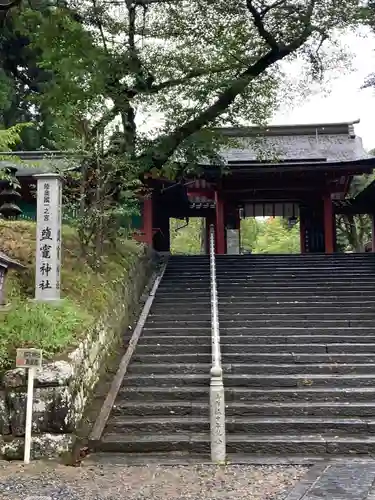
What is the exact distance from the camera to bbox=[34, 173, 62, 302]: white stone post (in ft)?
23.6

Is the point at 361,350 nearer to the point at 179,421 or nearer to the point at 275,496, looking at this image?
the point at 179,421

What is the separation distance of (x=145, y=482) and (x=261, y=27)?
30.8 ft

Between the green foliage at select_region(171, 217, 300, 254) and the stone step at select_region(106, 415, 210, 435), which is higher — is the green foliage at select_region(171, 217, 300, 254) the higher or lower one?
the higher one

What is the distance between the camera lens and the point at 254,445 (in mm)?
6195

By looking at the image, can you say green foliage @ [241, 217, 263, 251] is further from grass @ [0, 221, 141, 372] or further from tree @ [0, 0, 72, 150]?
grass @ [0, 221, 141, 372]

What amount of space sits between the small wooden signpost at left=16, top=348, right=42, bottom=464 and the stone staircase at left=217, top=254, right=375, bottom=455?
2293 mm

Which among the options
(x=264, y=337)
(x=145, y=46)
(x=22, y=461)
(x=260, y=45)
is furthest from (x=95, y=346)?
(x=260, y=45)

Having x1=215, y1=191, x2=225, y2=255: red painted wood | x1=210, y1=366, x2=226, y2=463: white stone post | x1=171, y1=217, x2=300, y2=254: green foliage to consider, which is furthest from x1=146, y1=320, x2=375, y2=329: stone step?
x1=171, y1=217, x2=300, y2=254: green foliage

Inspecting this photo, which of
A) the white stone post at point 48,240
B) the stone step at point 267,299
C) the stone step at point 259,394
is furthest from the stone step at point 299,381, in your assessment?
the stone step at point 267,299

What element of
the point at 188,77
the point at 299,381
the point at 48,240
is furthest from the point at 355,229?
the point at 48,240

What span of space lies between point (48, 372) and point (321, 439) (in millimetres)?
3323

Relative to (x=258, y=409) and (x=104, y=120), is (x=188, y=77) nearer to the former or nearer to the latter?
(x=104, y=120)

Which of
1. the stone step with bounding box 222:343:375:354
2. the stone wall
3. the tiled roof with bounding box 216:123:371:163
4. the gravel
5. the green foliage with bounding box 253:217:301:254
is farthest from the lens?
the green foliage with bounding box 253:217:301:254

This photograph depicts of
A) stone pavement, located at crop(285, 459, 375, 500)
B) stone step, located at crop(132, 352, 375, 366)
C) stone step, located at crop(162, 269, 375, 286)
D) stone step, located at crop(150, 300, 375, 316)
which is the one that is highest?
stone step, located at crop(162, 269, 375, 286)
